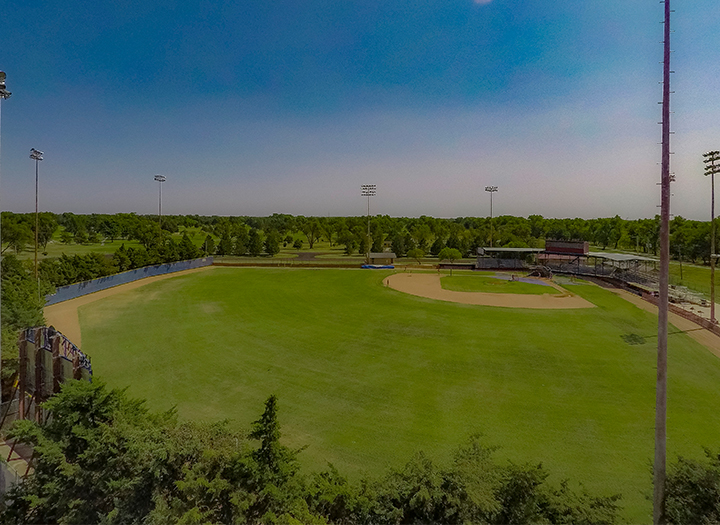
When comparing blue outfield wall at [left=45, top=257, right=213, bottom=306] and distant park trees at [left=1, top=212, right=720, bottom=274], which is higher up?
distant park trees at [left=1, top=212, right=720, bottom=274]

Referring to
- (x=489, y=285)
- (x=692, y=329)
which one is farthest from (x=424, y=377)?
(x=489, y=285)

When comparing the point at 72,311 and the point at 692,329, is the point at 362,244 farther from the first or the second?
the point at 692,329

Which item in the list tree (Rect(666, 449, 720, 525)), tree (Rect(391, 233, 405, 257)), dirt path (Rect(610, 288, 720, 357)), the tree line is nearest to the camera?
tree (Rect(666, 449, 720, 525))

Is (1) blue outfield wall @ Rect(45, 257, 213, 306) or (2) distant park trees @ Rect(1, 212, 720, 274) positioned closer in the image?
(1) blue outfield wall @ Rect(45, 257, 213, 306)

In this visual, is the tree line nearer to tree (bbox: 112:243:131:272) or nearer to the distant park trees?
the distant park trees

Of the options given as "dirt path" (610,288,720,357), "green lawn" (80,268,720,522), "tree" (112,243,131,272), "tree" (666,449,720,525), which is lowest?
"green lawn" (80,268,720,522)

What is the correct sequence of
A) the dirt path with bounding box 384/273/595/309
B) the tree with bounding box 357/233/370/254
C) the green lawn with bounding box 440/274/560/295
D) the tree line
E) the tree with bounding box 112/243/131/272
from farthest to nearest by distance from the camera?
the tree with bounding box 357/233/370/254
the tree line
the tree with bounding box 112/243/131/272
the green lawn with bounding box 440/274/560/295
the dirt path with bounding box 384/273/595/309

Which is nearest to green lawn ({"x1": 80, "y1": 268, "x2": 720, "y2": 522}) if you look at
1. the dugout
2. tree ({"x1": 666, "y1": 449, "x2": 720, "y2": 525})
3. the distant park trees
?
tree ({"x1": 666, "y1": 449, "x2": 720, "y2": 525})

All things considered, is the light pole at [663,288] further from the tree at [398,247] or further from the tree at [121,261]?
the tree at [398,247]
